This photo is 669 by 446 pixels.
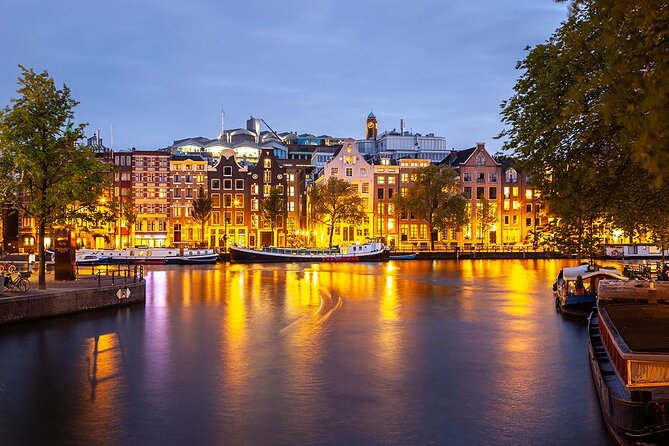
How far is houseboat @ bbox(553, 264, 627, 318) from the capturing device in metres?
37.9

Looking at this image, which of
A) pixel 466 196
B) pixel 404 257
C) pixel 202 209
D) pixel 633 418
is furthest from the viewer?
pixel 466 196

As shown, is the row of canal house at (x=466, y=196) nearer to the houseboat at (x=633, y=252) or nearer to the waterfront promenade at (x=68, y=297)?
the houseboat at (x=633, y=252)

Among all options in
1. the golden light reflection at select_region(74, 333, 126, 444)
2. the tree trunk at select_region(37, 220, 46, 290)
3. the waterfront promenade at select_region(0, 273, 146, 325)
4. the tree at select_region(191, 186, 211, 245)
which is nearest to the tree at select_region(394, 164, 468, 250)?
the tree at select_region(191, 186, 211, 245)

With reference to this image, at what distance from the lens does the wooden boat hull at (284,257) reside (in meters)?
97.9

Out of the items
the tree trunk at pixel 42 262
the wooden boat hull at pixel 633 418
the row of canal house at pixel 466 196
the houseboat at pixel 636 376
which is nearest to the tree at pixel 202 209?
the row of canal house at pixel 466 196

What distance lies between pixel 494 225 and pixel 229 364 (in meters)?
104

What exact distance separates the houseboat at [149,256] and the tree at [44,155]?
57.5 m

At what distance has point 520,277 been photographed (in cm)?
6819

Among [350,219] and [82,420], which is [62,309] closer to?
[82,420]

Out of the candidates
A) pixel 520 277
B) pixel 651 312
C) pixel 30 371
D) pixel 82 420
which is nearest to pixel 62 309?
pixel 30 371

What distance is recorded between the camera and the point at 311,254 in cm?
10131

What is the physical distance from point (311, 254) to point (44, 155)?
66.9 meters

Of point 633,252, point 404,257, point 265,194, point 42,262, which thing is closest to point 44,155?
point 42,262

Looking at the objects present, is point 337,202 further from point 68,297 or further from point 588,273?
point 68,297
